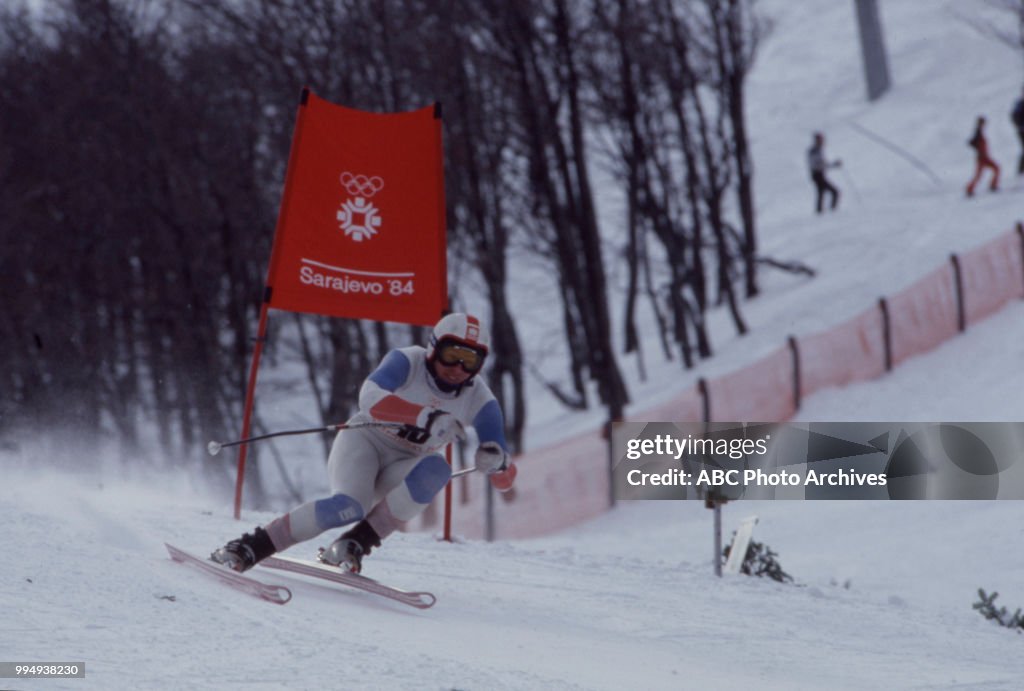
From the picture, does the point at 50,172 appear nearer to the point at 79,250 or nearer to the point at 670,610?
the point at 79,250

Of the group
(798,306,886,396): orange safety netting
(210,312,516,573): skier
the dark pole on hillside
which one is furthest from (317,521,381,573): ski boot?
the dark pole on hillside

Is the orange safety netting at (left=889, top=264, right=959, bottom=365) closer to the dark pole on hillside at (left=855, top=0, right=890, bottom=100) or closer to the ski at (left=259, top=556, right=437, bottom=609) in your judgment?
the ski at (left=259, top=556, right=437, bottom=609)

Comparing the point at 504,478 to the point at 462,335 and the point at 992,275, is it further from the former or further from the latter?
the point at 992,275

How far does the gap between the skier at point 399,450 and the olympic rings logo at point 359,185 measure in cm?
246

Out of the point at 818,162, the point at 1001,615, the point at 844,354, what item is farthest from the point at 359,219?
the point at 818,162

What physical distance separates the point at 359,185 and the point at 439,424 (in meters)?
2.96

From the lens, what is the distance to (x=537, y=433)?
1028 inches

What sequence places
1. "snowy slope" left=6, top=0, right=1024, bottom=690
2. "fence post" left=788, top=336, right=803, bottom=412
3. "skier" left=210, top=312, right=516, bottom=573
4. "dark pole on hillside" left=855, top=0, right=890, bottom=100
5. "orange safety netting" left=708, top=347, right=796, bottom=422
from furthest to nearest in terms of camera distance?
"dark pole on hillside" left=855, top=0, right=890, bottom=100 < "fence post" left=788, top=336, right=803, bottom=412 < "orange safety netting" left=708, top=347, right=796, bottom=422 < "skier" left=210, top=312, right=516, bottom=573 < "snowy slope" left=6, top=0, right=1024, bottom=690

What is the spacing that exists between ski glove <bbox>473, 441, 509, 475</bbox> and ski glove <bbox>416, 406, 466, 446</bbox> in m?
0.16

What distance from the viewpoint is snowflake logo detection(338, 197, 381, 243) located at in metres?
9.09

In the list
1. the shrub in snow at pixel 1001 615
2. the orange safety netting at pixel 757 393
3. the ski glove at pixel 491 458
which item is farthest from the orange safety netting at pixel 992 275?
the ski glove at pixel 491 458

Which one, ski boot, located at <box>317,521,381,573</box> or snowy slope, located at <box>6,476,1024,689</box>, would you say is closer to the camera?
snowy slope, located at <box>6,476,1024,689</box>

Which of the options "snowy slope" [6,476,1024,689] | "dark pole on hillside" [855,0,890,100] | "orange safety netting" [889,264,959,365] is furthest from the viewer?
"dark pole on hillside" [855,0,890,100]

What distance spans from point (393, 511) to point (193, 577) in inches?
39.8
